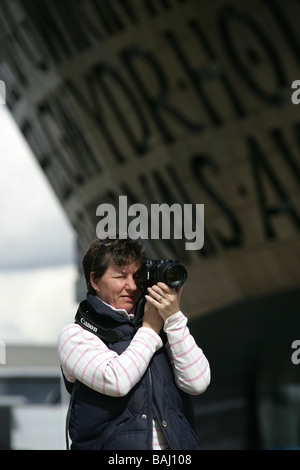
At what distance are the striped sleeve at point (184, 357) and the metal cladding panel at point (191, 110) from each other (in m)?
13.5

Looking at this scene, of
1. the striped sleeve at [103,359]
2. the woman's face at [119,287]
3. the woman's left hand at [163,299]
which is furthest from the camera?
the woman's face at [119,287]

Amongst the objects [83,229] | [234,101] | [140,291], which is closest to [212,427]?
[83,229]

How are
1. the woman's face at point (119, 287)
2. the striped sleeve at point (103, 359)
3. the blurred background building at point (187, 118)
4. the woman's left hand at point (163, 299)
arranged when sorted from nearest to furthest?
the striped sleeve at point (103, 359) < the woman's left hand at point (163, 299) < the woman's face at point (119, 287) < the blurred background building at point (187, 118)

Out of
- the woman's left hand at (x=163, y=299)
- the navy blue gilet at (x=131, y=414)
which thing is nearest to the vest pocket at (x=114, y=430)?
the navy blue gilet at (x=131, y=414)

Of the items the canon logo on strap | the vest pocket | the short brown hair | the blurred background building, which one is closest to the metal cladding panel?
the blurred background building

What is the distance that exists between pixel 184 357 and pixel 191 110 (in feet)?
49.4

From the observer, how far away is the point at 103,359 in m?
3.05

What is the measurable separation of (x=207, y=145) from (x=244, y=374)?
10.4m

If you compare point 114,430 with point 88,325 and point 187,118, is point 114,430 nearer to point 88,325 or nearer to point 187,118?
point 88,325

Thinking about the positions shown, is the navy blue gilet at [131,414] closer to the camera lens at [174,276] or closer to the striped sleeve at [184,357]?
the striped sleeve at [184,357]

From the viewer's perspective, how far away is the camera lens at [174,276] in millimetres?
3137

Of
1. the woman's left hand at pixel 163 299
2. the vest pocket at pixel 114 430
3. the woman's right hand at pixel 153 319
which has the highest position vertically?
the woman's left hand at pixel 163 299

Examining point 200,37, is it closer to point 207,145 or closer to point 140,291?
point 207,145

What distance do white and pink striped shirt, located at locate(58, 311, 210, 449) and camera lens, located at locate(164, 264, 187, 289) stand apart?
0.34 feet
